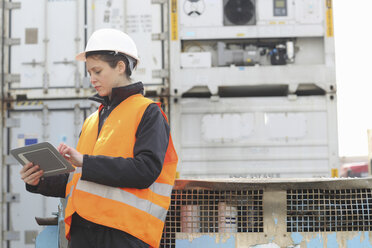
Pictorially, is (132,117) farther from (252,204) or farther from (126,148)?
(252,204)

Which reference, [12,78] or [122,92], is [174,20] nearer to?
[12,78]

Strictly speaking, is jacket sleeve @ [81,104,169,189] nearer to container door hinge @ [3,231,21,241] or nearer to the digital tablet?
the digital tablet

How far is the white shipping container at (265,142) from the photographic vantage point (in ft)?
20.2

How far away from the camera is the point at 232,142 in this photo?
6.17 meters

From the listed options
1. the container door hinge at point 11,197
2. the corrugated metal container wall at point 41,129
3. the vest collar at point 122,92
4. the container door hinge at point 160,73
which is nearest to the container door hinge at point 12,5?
the corrugated metal container wall at point 41,129

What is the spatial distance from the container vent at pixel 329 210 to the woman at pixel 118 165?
872mm

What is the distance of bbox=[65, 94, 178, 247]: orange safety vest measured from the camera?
2.02 m

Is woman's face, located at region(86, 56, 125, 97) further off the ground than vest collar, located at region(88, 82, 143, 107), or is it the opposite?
woman's face, located at region(86, 56, 125, 97)

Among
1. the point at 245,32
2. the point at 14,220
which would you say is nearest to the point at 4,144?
the point at 14,220

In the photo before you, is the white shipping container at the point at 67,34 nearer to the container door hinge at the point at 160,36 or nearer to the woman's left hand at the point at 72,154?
the container door hinge at the point at 160,36

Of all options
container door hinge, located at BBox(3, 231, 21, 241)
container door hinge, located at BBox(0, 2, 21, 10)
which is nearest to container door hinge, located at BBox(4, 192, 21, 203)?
container door hinge, located at BBox(3, 231, 21, 241)

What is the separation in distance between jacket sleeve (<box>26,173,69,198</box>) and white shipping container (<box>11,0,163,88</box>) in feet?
13.4

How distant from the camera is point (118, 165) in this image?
1.98 meters

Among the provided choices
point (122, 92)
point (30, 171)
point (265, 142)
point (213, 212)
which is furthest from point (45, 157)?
point (265, 142)
